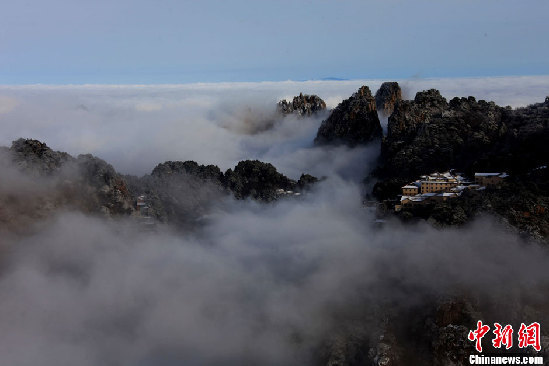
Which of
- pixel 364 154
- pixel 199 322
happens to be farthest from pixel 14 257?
pixel 364 154

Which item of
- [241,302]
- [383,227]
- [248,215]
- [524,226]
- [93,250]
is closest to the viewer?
[524,226]

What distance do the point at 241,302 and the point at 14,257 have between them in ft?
165

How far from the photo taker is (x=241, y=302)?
9212 centimetres

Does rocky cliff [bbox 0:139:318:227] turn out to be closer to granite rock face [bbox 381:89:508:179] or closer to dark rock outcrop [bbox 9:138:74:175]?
dark rock outcrop [bbox 9:138:74:175]

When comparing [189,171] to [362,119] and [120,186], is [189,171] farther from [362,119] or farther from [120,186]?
[362,119]

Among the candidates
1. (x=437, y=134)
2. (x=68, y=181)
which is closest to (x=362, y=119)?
(x=437, y=134)

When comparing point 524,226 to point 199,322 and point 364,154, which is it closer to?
point 199,322

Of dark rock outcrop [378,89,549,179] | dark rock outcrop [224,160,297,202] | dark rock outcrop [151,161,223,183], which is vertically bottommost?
dark rock outcrop [224,160,297,202]

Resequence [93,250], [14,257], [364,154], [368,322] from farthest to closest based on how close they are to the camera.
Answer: [364,154] → [93,250] → [14,257] → [368,322]

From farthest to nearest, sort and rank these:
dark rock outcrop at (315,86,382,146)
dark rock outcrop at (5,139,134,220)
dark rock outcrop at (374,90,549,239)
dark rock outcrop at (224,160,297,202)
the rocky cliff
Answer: dark rock outcrop at (315,86,382,146) < dark rock outcrop at (224,160,297,202) < dark rock outcrop at (5,139,134,220) < the rocky cliff < dark rock outcrop at (374,90,549,239)

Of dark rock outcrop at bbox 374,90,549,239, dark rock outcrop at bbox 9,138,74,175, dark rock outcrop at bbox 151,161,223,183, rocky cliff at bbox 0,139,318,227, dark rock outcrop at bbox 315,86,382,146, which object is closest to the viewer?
dark rock outcrop at bbox 374,90,549,239

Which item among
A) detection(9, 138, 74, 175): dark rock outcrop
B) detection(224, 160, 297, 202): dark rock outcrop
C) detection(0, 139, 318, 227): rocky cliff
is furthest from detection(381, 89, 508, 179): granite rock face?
detection(9, 138, 74, 175): dark rock outcrop

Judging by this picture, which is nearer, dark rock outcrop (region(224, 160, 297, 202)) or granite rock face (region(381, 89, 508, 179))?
granite rock face (region(381, 89, 508, 179))

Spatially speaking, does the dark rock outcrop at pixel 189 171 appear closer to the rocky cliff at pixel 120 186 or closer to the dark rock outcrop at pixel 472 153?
the rocky cliff at pixel 120 186
